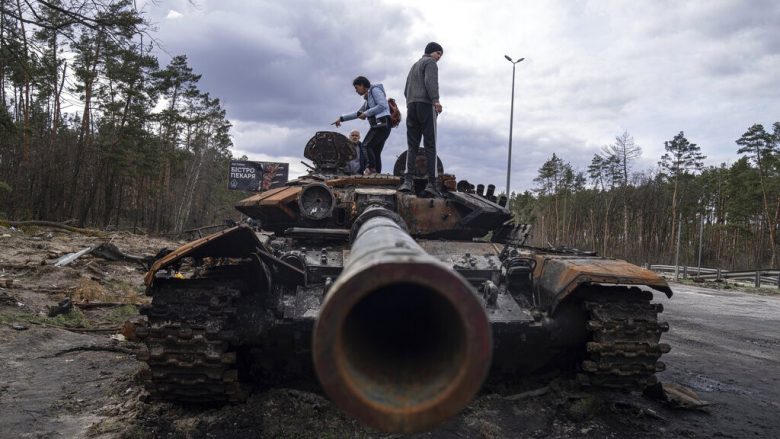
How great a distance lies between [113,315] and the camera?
373 inches

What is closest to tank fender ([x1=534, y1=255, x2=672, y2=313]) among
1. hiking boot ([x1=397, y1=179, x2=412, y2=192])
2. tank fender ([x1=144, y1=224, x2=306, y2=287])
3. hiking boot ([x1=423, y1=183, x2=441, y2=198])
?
hiking boot ([x1=423, y1=183, x2=441, y2=198])

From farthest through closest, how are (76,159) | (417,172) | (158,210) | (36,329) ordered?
(158,210) < (76,159) < (36,329) < (417,172)

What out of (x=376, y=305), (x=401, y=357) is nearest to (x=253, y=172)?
(x=376, y=305)

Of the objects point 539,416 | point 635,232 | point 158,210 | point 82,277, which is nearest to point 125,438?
point 539,416

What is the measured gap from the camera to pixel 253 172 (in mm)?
17312

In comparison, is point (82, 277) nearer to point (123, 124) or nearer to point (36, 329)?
point (36, 329)

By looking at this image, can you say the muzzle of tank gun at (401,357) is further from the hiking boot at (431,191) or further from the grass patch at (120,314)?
the grass patch at (120,314)

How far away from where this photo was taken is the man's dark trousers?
6.48 m

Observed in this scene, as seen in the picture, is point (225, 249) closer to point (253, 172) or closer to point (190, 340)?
point (190, 340)

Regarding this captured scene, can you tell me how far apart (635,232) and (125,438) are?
54916 mm

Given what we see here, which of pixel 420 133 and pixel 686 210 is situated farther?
pixel 686 210

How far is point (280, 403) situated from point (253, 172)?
42.5 ft

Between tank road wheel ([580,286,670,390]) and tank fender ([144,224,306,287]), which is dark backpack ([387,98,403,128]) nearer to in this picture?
tank fender ([144,224,306,287])

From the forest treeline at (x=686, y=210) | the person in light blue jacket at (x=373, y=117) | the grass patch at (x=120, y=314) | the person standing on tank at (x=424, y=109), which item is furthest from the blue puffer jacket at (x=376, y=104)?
the forest treeline at (x=686, y=210)
